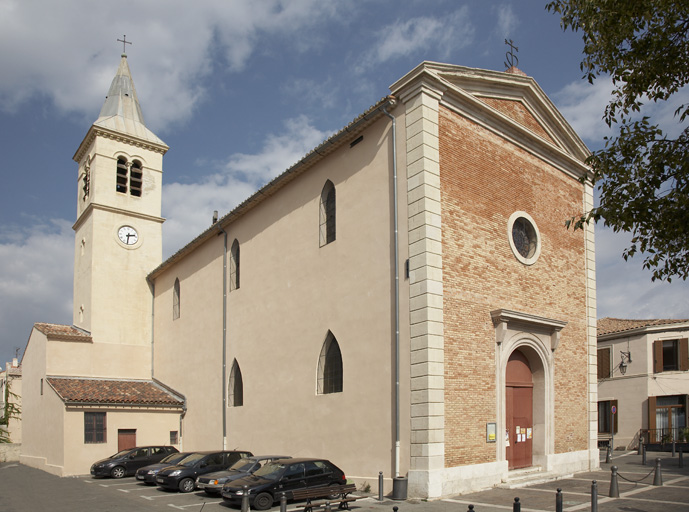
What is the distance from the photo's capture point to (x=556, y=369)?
18.5 meters

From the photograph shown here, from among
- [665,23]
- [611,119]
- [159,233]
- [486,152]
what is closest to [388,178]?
[486,152]

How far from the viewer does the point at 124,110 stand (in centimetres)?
3491

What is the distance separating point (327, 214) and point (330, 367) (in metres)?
4.58

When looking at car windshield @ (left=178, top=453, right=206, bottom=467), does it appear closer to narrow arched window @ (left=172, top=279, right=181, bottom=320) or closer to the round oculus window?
the round oculus window

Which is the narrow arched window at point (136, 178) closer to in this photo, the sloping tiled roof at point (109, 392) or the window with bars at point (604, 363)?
the sloping tiled roof at point (109, 392)

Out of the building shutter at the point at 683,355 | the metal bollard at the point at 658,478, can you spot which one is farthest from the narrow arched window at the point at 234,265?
the building shutter at the point at 683,355

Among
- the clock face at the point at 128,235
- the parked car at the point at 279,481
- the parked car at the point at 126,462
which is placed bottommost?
the parked car at the point at 126,462

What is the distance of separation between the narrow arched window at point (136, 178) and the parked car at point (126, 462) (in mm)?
15472

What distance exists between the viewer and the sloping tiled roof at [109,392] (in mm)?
25578

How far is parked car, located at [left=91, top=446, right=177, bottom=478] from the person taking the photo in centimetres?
2231

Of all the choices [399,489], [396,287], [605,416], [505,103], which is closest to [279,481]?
[399,489]

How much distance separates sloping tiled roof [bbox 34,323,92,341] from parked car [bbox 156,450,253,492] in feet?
41.6

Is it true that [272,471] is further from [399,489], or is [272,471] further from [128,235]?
[128,235]

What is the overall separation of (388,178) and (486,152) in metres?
3.13
